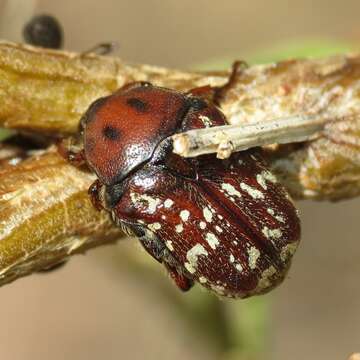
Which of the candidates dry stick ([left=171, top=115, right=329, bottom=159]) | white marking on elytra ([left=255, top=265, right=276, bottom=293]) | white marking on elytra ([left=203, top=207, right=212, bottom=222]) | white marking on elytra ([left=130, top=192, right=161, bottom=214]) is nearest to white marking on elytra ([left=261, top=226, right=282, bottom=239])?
white marking on elytra ([left=255, top=265, right=276, bottom=293])

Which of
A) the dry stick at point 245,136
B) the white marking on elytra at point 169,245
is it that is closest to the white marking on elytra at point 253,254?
the white marking on elytra at point 169,245

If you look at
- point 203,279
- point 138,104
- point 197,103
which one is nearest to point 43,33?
point 138,104

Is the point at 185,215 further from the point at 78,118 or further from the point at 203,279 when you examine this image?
the point at 78,118

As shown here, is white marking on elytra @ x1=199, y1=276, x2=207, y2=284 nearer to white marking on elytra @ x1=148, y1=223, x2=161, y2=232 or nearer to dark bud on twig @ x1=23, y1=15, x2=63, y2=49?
white marking on elytra @ x1=148, y1=223, x2=161, y2=232

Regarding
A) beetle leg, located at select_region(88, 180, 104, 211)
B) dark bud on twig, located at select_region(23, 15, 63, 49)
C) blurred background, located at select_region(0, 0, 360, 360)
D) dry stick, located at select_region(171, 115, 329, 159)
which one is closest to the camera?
dry stick, located at select_region(171, 115, 329, 159)

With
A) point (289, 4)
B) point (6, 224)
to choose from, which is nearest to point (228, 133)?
point (6, 224)

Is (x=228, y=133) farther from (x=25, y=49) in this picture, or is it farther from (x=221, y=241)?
(x=25, y=49)

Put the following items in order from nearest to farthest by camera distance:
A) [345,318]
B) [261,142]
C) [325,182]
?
[261,142]
[325,182]
[345,318]
